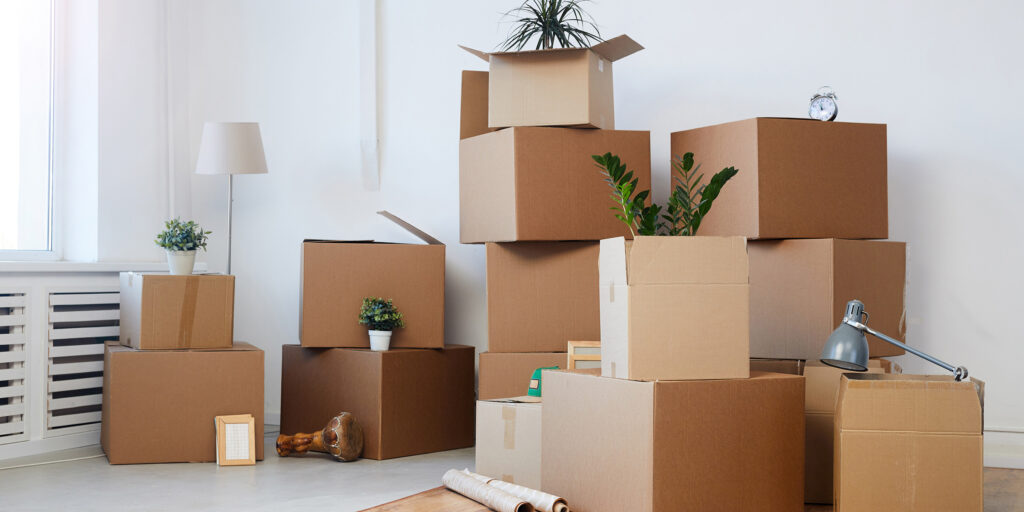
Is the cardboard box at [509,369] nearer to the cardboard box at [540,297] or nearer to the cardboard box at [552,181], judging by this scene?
the cardboard box at [540,297]

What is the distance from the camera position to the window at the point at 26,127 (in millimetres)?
3490

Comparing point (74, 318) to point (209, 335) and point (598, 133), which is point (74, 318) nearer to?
point (209, 335)

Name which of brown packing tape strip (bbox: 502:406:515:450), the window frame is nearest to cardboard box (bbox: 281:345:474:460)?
brown packing tape strip (bbox: 502:406:515:450)

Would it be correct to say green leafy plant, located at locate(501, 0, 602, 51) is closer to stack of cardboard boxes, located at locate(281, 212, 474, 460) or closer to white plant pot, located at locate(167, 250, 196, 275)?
stack of cardboard boxes, located at locate(281, 212, 474, 460)

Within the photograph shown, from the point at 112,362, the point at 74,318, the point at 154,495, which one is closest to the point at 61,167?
the point at 74,318

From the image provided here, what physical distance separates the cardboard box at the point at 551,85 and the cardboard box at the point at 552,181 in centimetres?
6

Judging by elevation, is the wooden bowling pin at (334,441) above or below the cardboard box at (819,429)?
below

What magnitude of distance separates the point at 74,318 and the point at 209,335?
0.62 m

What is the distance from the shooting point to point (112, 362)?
3031 mm

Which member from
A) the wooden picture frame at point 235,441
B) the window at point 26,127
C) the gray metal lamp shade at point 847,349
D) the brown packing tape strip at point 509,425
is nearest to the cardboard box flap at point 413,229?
the wooden picture frame at point 235,441

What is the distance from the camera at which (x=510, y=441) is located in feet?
8.36

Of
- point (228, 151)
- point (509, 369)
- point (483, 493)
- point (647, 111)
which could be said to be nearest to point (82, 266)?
point (228, 151)

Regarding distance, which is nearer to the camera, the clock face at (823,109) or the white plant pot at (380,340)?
the clock face at (823,109)

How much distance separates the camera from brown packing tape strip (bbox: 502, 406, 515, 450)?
100.0 inches
